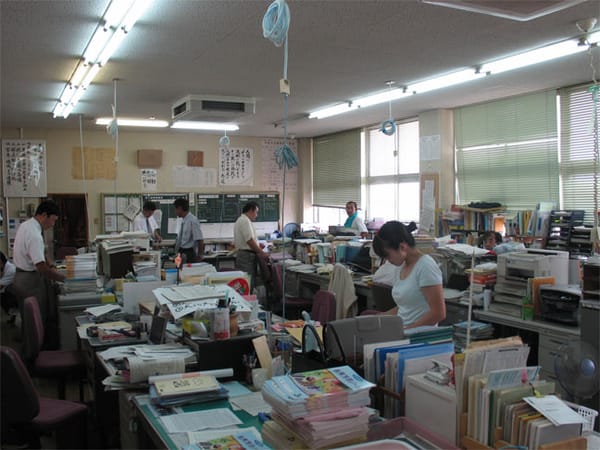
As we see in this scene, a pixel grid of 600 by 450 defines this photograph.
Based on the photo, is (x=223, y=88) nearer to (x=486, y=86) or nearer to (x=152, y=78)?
(x=152, y=78)

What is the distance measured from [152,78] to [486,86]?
3.54m

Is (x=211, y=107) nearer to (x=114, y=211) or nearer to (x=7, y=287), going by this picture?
(x=7, y=287)

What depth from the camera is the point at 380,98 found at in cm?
627

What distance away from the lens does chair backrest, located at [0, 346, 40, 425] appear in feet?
7.86

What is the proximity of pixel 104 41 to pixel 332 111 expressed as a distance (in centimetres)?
374

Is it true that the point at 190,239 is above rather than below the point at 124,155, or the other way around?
below

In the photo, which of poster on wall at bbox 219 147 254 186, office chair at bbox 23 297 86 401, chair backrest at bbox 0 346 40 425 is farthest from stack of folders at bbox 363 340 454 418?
poster on wall at bbox 219 147 254 186

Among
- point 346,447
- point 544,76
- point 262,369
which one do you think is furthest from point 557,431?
point 544,76

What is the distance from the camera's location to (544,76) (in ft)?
17.5

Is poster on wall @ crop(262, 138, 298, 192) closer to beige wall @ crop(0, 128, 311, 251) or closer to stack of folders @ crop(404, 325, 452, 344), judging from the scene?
beige wall @ crop(0, 128, 311, 251)

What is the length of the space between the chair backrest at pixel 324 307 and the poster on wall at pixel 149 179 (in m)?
5.91

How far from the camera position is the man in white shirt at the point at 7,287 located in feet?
22.0

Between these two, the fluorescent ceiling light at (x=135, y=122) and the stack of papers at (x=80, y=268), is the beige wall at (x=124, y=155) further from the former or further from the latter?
the stack of papers at (x=80, y=268)

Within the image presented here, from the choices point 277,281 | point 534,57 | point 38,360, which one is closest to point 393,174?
point 277,281
